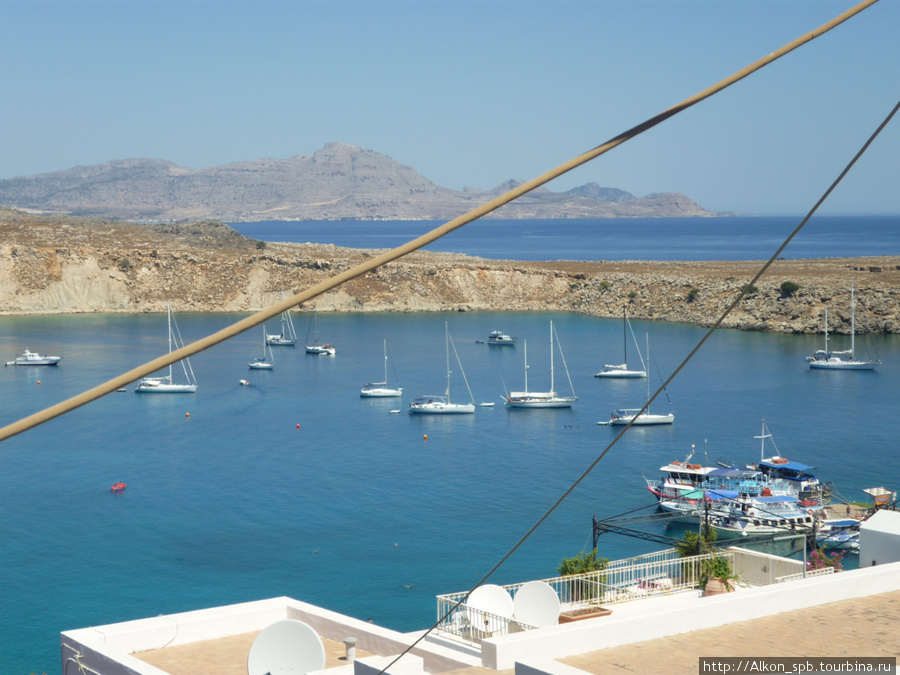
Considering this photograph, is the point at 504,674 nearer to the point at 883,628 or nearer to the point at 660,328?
the point at 883,628

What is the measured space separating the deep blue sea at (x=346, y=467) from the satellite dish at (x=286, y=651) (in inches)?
540

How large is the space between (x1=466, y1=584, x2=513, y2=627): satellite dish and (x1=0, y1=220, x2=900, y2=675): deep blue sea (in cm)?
1118

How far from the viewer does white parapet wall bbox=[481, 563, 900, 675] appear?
827cm

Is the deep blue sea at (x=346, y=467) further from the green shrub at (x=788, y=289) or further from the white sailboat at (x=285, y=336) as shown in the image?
the green shrub at (x=788, y=289)

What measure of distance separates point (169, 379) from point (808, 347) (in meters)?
46.8

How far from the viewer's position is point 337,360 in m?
71.9

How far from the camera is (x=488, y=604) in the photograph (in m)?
13.2

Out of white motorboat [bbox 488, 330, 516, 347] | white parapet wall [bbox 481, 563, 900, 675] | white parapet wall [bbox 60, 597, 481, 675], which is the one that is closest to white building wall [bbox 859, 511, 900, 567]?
white parapet wall [bbox 481, 563, 900, 675]

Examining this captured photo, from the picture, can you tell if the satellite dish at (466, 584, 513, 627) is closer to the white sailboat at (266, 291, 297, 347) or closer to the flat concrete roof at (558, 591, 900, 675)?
→ the flat concrete roof at (558, 591, 900, 675)

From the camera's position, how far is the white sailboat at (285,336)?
79812 millimetres

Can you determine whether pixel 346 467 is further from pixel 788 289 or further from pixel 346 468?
pixel 788 289

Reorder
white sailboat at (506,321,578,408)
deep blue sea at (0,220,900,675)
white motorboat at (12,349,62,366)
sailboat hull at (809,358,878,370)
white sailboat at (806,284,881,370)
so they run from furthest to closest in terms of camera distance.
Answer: white motorboat at (12,349,62,366) < white sailboat at (806,284,881,370) < sailboat hull at (809,358,878,370) < white sailboat at (506,321,578,408) < deep blue sea at (0,220,900,675)

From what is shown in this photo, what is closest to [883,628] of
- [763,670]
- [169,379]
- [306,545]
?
[763,670]

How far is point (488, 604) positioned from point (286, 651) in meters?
3.52
